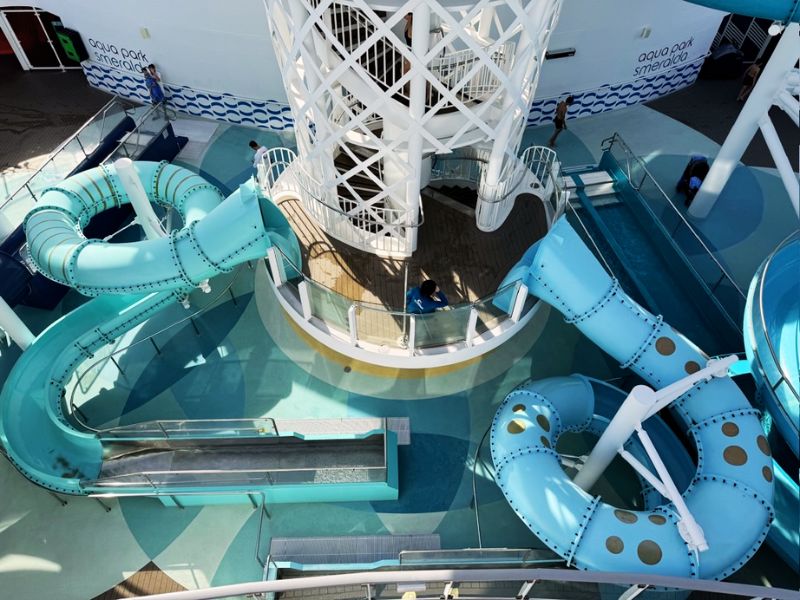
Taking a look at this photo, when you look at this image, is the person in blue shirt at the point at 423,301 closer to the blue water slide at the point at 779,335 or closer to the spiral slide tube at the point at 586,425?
the spiral slide tube at the point at 586,425

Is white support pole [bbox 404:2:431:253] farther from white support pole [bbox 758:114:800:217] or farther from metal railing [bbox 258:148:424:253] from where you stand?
white support pole [bbox 758:114:800:217]

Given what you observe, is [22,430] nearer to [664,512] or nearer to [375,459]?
[375,459]

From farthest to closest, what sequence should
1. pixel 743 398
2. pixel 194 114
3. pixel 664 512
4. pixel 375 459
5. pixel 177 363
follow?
1. pixel 194 114
2. pixel 177 363
3. pixel 375 459
4. pixel 743 398
5. pixel 664 512

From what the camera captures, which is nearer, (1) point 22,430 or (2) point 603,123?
(1) point 22,430

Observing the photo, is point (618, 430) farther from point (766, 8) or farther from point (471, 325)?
point (766, 8)

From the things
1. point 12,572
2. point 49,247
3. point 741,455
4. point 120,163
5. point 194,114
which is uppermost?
point 120,163

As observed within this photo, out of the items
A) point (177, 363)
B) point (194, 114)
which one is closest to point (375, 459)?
point (177, 363)
